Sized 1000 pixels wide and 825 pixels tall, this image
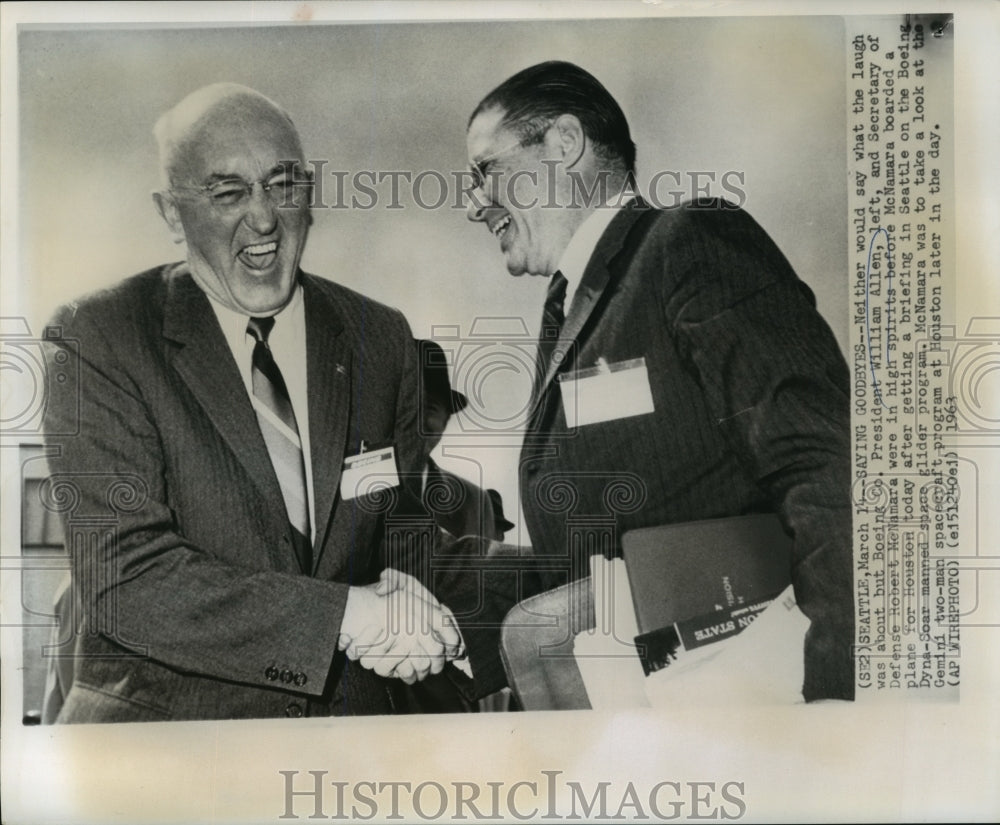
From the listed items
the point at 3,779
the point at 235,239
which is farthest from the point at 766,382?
the point at 3,779

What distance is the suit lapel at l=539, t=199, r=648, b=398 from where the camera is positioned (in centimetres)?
198

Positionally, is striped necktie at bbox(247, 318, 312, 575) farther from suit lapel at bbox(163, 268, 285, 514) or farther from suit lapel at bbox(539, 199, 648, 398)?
suit lapel at bbox(539, 199, 648, 398)

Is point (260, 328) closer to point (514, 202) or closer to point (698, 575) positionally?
point (514, 202)

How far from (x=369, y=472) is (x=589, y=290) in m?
0.58

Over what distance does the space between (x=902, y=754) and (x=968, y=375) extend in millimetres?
794

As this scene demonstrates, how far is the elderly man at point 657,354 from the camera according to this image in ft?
6.47

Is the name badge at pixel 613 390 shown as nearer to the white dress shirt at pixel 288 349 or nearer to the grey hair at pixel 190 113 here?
the white dress shirt at pixel 288 349

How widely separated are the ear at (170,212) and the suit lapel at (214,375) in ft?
0.28

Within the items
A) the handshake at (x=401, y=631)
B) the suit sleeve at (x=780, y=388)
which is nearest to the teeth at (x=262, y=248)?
the handshake at (x=401, y=631)

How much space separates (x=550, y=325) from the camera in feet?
6.51

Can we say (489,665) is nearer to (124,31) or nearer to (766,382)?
(766,382)

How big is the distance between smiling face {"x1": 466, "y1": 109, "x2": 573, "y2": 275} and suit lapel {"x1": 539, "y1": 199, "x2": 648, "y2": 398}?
0.23 ft

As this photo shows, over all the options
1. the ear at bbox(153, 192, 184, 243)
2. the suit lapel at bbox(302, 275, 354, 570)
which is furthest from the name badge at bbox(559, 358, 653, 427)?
the ear at bbox(153, 192, 184, 243)

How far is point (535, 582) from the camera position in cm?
197
